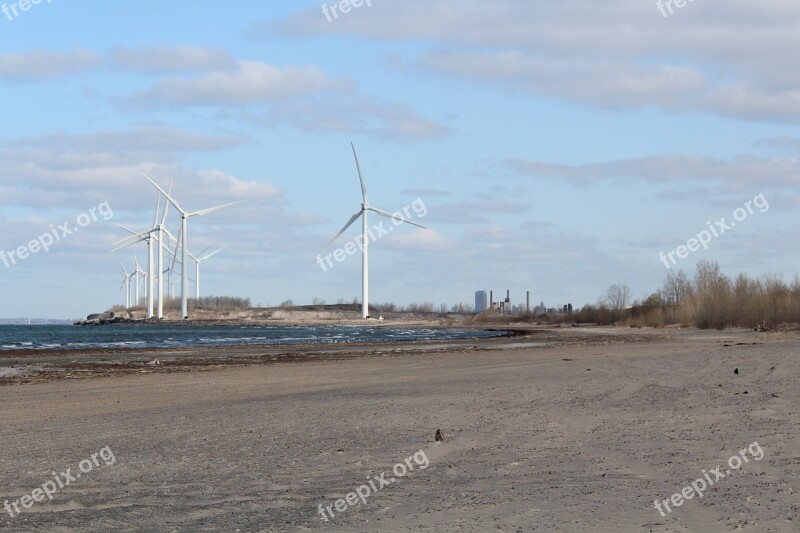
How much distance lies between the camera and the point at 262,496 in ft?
35.4

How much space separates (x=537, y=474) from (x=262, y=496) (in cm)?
329

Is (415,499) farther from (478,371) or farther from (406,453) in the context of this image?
(478,371)

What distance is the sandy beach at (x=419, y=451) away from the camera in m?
9.62
